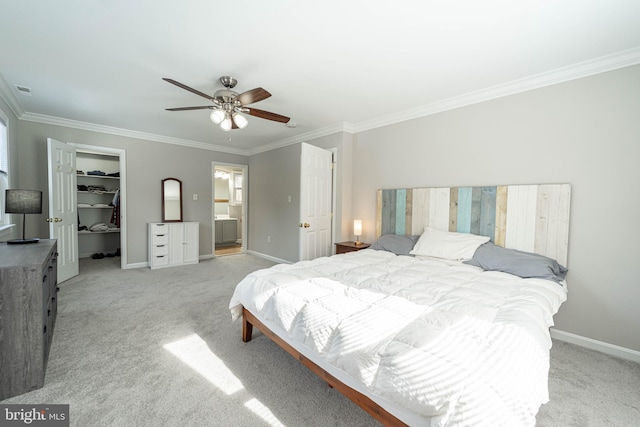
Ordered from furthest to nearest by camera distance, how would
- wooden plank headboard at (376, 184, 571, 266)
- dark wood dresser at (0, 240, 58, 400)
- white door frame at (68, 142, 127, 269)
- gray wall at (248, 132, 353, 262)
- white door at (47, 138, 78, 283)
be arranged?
white door frame at (68, 142, 127, 269), gray wall at (248, 132, 353, 262), white door at (47, 138, 78, 283), wooden plank headboard at (376, 184, 571, 266), dark wood dresser at (0, 240, 58, 400)

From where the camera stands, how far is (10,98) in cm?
315

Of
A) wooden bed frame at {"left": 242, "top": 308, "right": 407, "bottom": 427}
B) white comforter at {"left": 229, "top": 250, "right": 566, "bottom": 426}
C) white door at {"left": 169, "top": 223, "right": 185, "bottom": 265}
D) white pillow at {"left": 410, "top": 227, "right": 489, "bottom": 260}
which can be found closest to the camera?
white comforter at {"left": 229, "top": 250, "right": 566, "bottom": 426}

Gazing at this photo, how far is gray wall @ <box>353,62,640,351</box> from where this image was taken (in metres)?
2.17

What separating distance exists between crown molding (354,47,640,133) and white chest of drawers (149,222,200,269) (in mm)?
4135

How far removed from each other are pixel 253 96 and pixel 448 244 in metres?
2.49

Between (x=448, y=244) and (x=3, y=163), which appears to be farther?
(x=3, y=163)

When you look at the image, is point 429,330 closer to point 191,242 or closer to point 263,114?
point 263,114

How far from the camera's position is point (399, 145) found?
3.66m

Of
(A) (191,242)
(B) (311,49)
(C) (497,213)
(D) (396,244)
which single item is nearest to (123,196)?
(A) (191,242)

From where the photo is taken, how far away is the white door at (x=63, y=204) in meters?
3.58

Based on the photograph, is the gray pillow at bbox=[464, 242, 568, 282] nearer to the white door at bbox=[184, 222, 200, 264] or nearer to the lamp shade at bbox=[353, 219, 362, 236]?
the lamp shade at bbox=[353, 219, 362, 236]

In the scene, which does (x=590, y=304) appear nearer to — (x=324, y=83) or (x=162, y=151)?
(x=324, y=83)

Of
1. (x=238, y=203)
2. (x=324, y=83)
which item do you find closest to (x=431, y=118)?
(x=324, y=83)

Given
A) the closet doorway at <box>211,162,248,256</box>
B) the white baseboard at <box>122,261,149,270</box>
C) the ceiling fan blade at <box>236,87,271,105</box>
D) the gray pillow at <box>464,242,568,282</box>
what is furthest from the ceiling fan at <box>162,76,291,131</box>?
the closet doorway at <box>211,162,248,256</box>
